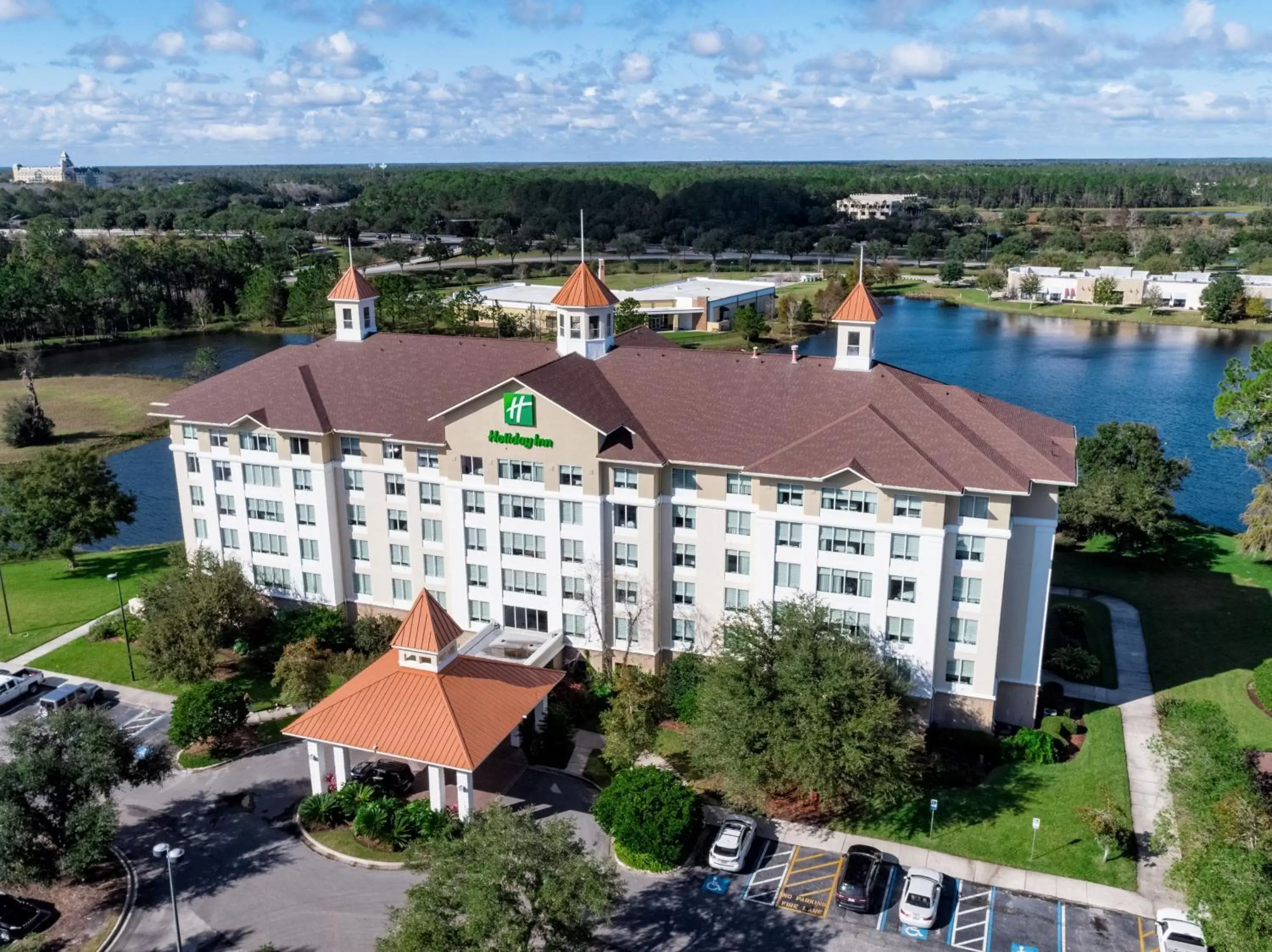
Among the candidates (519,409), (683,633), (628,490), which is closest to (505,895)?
(683,633)

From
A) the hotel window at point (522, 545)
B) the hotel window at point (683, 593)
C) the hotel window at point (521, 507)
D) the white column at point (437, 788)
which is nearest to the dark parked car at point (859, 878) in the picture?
the hotel window at point (683, 593)

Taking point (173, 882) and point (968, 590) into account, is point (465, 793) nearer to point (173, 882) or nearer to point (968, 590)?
point (173, 882)

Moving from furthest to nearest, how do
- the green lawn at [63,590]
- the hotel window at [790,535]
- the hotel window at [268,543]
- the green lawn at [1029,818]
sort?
the green lawn at [63,590] → the hotel window at [268,543] → the hotel window at [790,535] → the green lawn at [1029,818]

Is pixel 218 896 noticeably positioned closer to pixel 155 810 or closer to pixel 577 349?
pixel 155 810

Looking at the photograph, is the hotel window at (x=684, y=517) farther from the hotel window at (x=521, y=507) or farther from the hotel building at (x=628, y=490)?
the hotel window at (x=521, y=507)

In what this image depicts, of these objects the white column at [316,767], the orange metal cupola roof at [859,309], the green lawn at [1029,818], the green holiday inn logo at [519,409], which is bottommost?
the green lawn at [1029,818]

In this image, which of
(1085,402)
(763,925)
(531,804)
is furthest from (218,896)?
(1085,402)
